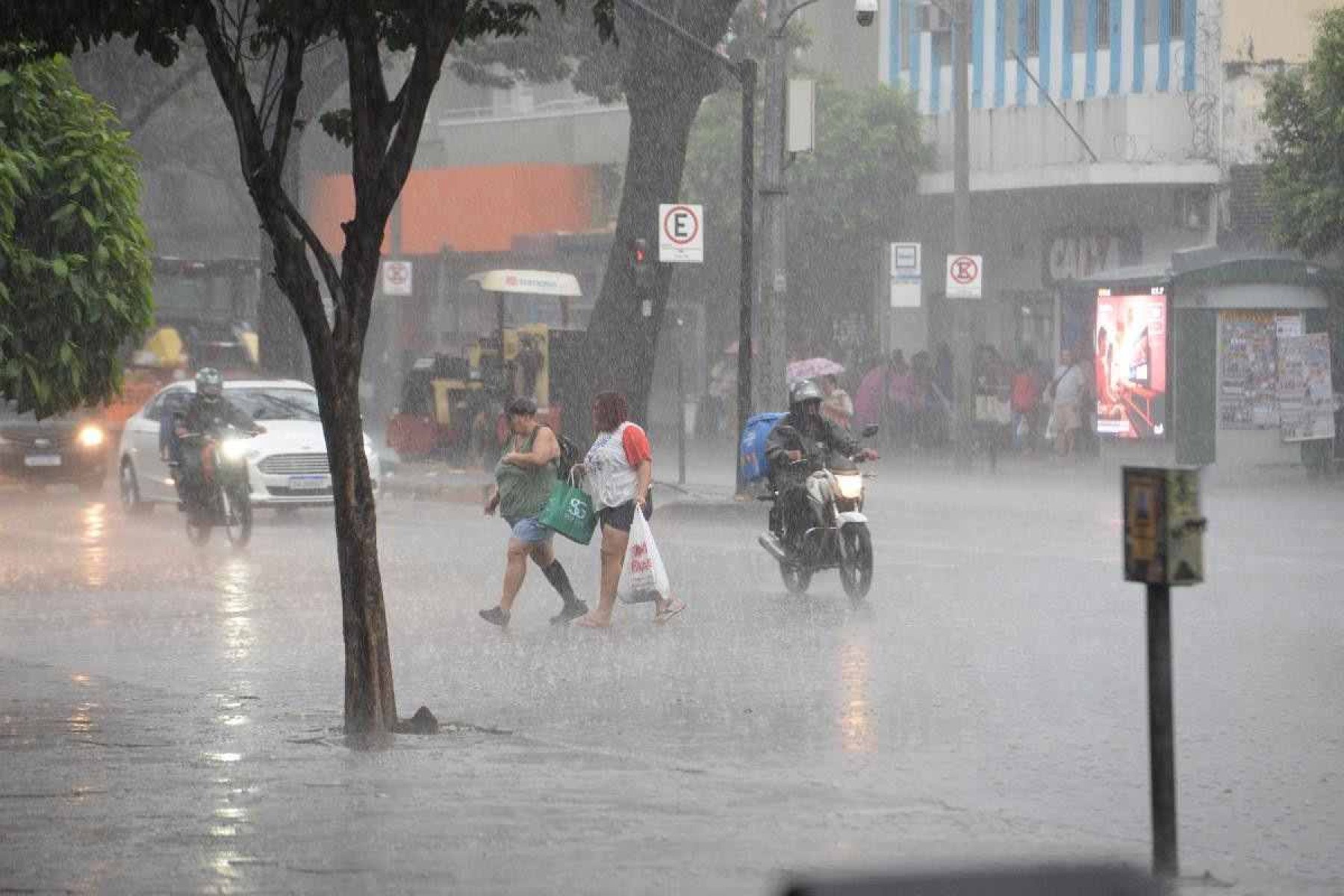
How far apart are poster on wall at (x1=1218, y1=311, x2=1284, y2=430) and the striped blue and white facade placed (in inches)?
302

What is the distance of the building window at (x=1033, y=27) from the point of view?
41406mm

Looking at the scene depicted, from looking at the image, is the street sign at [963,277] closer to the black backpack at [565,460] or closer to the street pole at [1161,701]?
the black backpack at [565,460]

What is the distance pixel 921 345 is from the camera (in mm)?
46438

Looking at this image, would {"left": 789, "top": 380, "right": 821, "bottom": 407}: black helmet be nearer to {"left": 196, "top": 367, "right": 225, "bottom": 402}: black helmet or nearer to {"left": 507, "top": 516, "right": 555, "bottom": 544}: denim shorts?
{"left": 507, "top": 516, "right": 555, "bottom": 544}: denim shorts

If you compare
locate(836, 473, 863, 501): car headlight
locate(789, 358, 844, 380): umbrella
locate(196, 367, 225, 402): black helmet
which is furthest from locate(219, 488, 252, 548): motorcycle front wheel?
locate(789, 358, 844, 380): umbrella

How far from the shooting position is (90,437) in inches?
1192

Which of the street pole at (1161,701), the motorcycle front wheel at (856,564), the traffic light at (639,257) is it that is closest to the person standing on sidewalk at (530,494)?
the motorcycle front wheel at (856,564)

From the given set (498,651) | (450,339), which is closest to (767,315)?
(498,651)

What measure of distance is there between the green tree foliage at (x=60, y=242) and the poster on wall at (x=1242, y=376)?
66.3 feet

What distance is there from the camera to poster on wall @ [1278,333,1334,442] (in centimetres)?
3172

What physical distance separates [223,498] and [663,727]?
467 inches

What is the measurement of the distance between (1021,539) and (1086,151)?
18372 millimetres

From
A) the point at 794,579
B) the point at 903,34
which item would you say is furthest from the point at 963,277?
the point at 794,579

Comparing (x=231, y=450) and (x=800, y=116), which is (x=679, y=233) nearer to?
(x=800, y=116)
